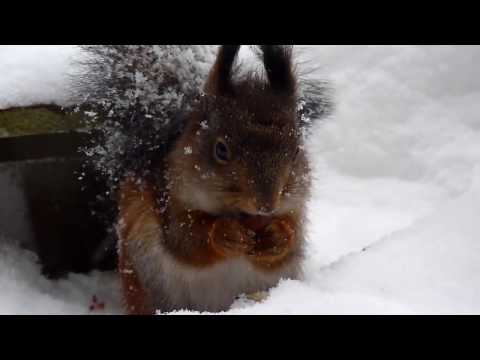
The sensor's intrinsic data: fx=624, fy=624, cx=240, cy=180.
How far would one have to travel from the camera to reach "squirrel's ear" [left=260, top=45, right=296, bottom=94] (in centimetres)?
146

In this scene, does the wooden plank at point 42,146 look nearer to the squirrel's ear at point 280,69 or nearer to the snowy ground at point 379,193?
the snowy ground at point 379,193

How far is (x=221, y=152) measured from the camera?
53.7 inches

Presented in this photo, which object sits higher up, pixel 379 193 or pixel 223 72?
pixel 223 72

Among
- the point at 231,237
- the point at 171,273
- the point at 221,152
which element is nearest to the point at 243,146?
the point at 221,152

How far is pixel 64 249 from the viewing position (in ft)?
6.62

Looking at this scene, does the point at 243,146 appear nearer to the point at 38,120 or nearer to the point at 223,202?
the point at 223,202

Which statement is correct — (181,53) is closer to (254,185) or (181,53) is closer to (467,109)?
(254,185)

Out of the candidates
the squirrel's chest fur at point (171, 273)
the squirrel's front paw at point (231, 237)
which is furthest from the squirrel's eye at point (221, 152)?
the squirrel's chest fur at point (171, 273)

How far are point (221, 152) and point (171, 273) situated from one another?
1.24ft

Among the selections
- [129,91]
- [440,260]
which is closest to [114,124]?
[129,91]

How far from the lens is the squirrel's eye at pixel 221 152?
1.35 m

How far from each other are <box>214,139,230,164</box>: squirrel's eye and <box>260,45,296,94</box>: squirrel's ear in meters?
0.22

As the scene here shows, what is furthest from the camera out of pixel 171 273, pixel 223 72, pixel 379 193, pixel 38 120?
pixel 379 193

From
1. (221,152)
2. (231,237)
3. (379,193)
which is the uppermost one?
(221,152)
